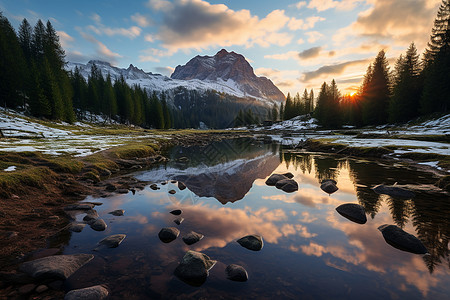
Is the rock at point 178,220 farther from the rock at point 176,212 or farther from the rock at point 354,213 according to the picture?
the rock at point 354,213

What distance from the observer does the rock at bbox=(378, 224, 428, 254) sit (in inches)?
278

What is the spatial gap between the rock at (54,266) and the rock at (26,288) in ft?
1.01

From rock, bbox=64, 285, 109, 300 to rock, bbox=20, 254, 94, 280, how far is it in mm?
1088

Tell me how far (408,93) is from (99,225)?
71872mm

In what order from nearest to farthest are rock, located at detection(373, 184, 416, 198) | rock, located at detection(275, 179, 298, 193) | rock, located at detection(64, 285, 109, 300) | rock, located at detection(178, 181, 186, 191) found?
rock, located at detection(64, 285, 109, 300), rock, located at detection(373, 184, 416, 198), rock, located at detection(275, 179, 298, 193), rock, located at detection(178, 181, 186, 191)

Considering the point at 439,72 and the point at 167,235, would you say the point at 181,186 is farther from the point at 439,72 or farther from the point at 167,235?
the point at 439,72

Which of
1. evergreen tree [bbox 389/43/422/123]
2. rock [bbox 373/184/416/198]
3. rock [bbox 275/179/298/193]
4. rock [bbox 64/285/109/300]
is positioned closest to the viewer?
rock [bbox 64/285/109/300]

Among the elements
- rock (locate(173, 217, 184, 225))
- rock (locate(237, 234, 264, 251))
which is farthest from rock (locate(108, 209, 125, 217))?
rock (locate(237, 234, 264, 251))

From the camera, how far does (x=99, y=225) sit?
8664 millimetres

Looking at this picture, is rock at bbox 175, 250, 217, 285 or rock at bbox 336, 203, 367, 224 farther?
rock at bbox 336, 203, 367, 224

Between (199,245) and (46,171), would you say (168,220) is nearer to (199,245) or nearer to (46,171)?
(199,245)

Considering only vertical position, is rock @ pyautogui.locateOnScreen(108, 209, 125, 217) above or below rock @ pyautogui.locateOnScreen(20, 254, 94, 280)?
below

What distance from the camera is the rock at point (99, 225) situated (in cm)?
853

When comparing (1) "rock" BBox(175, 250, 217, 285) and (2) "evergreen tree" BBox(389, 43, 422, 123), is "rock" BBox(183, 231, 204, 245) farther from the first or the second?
(2) "evergreen tree" BBox(389, 43, 422, 123)
